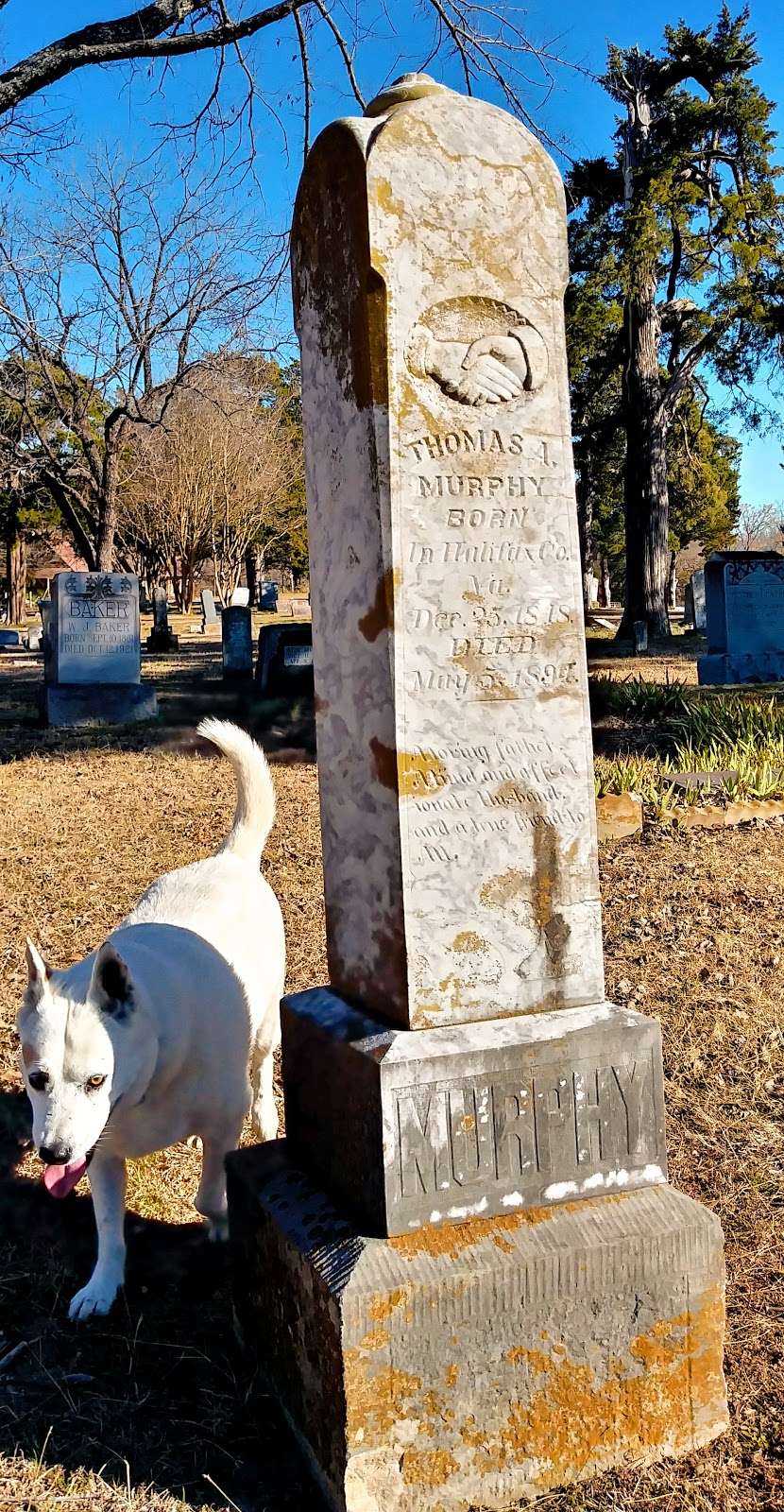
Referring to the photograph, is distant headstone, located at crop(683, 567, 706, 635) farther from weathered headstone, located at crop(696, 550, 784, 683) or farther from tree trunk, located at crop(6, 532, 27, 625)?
tree trunk, located at crop(6, 532, 27, 625)

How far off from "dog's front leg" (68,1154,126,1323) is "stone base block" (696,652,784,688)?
1402 centimetres

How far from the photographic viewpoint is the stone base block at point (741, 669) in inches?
631

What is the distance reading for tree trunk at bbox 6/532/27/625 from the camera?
151 ft

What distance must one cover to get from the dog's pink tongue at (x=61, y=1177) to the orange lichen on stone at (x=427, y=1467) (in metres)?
0.87

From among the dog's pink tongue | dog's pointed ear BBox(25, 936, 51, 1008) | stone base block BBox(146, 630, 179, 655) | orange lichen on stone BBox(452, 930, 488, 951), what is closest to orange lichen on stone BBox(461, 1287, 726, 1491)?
orange lichen on stone BBox(452, 930, 488, 951)

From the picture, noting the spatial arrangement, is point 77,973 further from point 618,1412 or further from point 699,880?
point 699,880

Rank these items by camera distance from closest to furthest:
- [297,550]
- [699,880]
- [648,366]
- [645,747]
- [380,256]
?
[380,256] < [699,880] < [645,747] < [648,366] < [297,550]

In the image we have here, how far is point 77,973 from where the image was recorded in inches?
112

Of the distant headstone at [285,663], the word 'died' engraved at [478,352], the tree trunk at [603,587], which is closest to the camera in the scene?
the word 'died' engraved at [478,352]

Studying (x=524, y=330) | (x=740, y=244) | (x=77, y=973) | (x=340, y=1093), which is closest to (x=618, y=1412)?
(x=340, y=1093)

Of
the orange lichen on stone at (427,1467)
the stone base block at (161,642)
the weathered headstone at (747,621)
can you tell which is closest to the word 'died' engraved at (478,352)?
the orange lichen on stone at (427,1467)

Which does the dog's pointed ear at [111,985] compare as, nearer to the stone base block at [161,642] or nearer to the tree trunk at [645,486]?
the tree trunk at [645,486]

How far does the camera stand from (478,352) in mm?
2451

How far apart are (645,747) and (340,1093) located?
7269 mm
